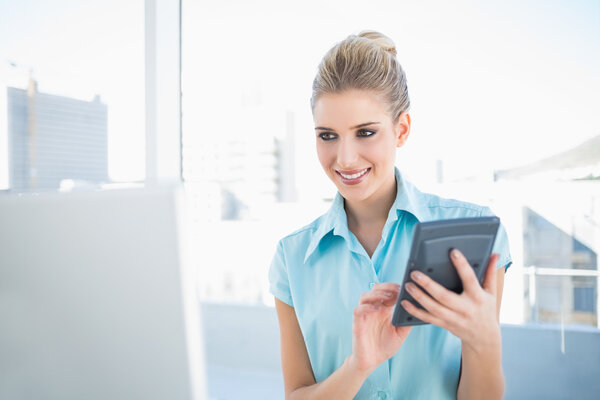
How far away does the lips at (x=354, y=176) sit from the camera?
112cm

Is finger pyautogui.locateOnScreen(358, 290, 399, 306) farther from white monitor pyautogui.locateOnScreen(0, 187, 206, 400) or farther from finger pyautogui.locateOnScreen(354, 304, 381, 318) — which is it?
white monitor pyautogui.locateOnScreen(0, 187, 206, 400)

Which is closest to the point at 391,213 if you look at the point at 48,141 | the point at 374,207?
the point at 374,207

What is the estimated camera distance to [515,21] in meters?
6.71

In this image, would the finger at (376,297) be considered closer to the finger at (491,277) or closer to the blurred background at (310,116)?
the finger at (491,277)

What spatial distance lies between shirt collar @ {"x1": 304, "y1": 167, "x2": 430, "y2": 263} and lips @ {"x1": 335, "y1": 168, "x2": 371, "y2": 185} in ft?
0.36

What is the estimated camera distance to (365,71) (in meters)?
1.13

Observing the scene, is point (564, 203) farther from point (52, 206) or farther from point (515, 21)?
point (52, 206)

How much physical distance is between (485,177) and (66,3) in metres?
6.32

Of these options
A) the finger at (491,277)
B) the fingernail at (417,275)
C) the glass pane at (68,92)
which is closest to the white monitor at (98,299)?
the fingernail at (417,275)

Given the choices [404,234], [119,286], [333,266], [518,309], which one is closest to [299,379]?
[333,266]

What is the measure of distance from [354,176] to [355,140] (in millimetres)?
88

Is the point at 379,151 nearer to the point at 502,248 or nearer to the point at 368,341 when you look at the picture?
the point at 502,248

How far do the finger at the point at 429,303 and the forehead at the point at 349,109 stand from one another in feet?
1.59

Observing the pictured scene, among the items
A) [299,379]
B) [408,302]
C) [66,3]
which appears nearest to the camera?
[408,302]
